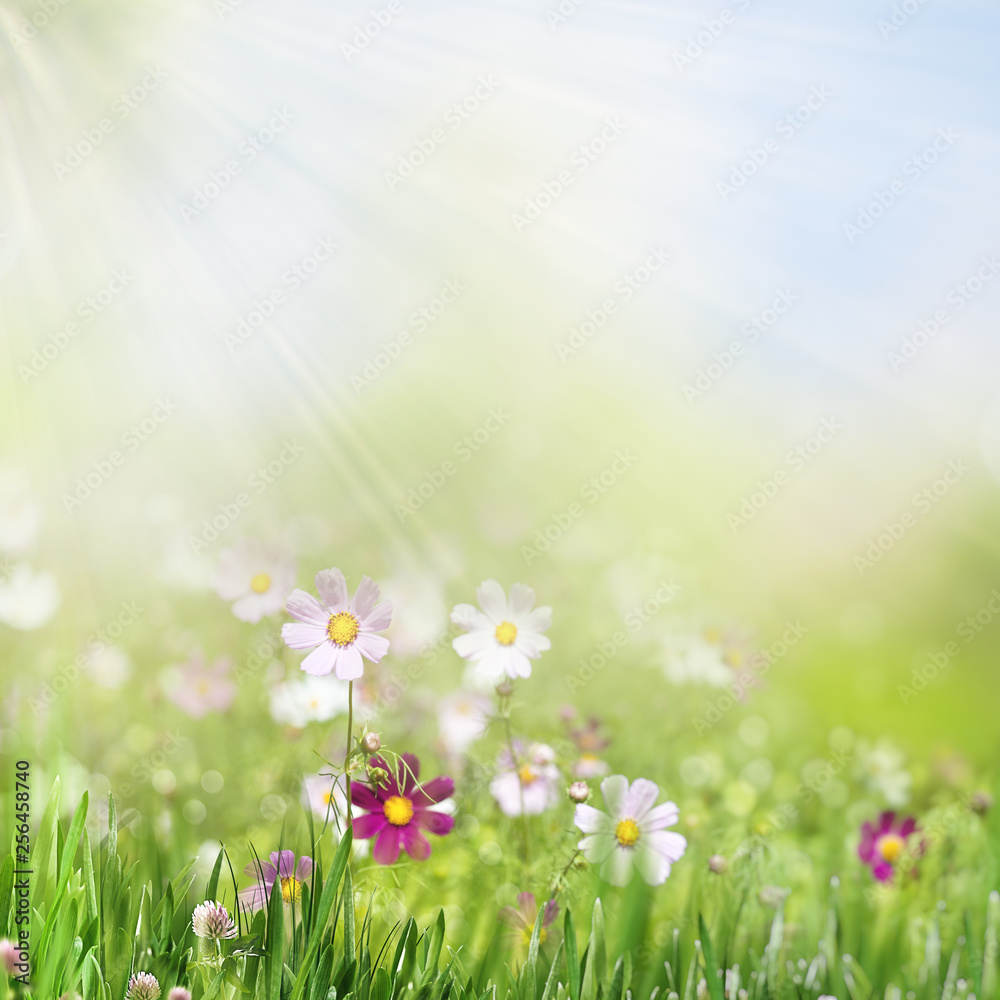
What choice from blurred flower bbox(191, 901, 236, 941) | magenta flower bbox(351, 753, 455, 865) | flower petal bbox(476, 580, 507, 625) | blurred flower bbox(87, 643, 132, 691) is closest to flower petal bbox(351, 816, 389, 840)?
magenta flower bbox(351, 753, 455, 865)

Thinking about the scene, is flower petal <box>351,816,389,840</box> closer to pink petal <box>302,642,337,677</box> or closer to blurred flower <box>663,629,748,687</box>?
pink petal <box>302,642,337,677</box>

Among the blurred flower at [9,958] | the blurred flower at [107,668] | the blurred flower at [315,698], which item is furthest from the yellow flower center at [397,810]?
the blurred flower at [107,668]

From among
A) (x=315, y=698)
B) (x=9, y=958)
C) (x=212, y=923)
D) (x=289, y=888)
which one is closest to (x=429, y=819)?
(x=289, y=888)

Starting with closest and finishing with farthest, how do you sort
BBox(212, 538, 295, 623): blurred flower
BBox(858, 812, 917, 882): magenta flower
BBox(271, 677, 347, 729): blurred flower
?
BBox(212, 538, 295, 623): blurred flower → BBox(271, 677, 347, 729): blurred flower → BBox(858, 812, 917, 882): magenta flower

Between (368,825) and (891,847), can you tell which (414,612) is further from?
(891,847)

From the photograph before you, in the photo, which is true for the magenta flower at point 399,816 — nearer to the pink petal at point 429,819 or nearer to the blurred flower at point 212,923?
the pink petal at point 429,819

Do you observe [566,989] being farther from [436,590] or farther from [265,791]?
[436,590]

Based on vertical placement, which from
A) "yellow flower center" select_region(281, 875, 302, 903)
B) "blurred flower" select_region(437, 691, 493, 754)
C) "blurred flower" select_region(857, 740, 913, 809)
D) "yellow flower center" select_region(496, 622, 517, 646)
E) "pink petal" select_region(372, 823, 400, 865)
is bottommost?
"blurred flower" select_region(857, 740, 913, 809)
